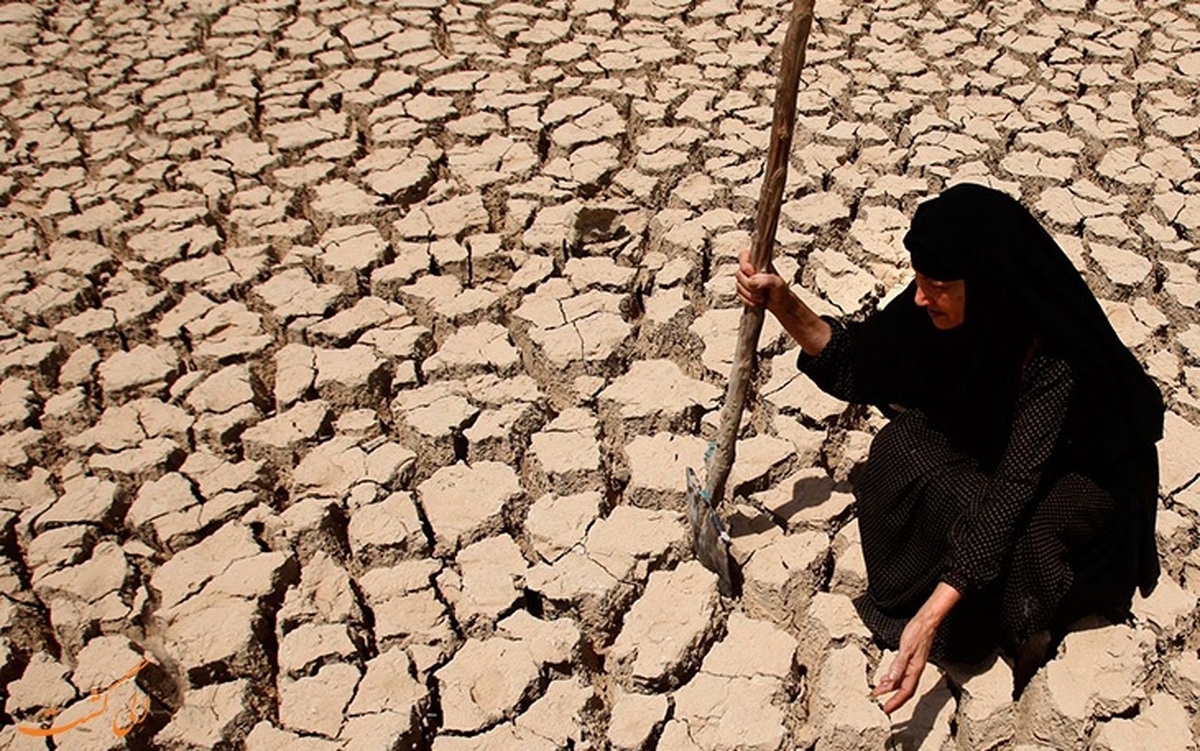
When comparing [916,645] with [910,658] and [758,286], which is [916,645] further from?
[758,286]

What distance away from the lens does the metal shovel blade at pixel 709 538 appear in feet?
7.22

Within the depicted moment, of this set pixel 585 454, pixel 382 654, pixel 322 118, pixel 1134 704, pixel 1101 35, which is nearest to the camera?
pixel 1134 704

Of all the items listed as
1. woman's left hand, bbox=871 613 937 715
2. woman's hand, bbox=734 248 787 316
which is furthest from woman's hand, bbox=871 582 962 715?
woman's hand, bbox=734 248 787 316

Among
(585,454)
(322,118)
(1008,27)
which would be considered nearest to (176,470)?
(585,454)

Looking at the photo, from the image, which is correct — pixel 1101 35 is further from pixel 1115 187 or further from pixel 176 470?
pixel 176 470

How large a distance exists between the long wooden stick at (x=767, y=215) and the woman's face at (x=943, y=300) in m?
0.28

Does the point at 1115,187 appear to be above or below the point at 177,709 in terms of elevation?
above

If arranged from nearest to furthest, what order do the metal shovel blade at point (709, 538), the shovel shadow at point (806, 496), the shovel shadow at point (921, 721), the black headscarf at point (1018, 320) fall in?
the black headscarf at point (1018, 320)
the shovel shadow at point (921, 721)
the metal shovel blade at point (709, 538)
the shovel shadow at point (806, 496)

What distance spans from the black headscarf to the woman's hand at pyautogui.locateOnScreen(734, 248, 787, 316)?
0.86ft

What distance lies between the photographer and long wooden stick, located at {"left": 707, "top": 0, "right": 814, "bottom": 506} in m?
1.84

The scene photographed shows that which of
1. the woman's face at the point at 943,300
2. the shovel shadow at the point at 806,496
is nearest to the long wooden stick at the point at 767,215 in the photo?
the shovel shadow at the point at 806,496

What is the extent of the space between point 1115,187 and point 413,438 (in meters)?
2.29

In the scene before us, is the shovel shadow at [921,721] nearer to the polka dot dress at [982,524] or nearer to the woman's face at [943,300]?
the polka dot dress at [982,524]

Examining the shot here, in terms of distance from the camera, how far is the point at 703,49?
4.33m
